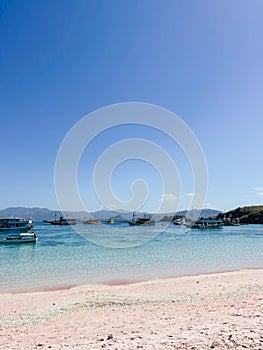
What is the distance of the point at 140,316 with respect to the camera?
9.46m

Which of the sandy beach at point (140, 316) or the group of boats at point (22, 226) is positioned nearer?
the sandy beach at point (140, 316)

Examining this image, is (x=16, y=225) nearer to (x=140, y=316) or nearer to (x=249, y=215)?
(x=140, y=316)

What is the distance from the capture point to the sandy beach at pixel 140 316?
6.40 m

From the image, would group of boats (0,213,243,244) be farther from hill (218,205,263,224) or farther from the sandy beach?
the sandy beach

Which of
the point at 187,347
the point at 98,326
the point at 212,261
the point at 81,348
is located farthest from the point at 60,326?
the point at 212,261

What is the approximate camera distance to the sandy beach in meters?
6.40

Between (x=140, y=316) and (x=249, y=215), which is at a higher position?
(x=249, y=215)

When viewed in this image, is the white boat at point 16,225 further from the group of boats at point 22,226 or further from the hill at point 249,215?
the hill at point 249,215

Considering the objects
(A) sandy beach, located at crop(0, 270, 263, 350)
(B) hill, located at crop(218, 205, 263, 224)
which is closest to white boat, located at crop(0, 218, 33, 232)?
(A) sandy beach, located at crop(0, 270, 263, 350)

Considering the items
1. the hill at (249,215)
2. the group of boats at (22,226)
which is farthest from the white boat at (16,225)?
the hill at (249,215)

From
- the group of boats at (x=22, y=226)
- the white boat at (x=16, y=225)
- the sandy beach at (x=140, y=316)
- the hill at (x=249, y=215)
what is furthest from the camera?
the hill at (x=249, y=215)

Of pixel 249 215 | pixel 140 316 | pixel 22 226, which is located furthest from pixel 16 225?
pixel 249 215

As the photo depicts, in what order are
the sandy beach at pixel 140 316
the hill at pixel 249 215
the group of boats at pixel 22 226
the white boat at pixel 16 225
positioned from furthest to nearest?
the hill at pixel 249 215 → the white boat at pixel 16 225 → the group of boats at pixel 22 226 → the sandy beach at pixel 140 316

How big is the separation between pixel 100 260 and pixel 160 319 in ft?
56.3
